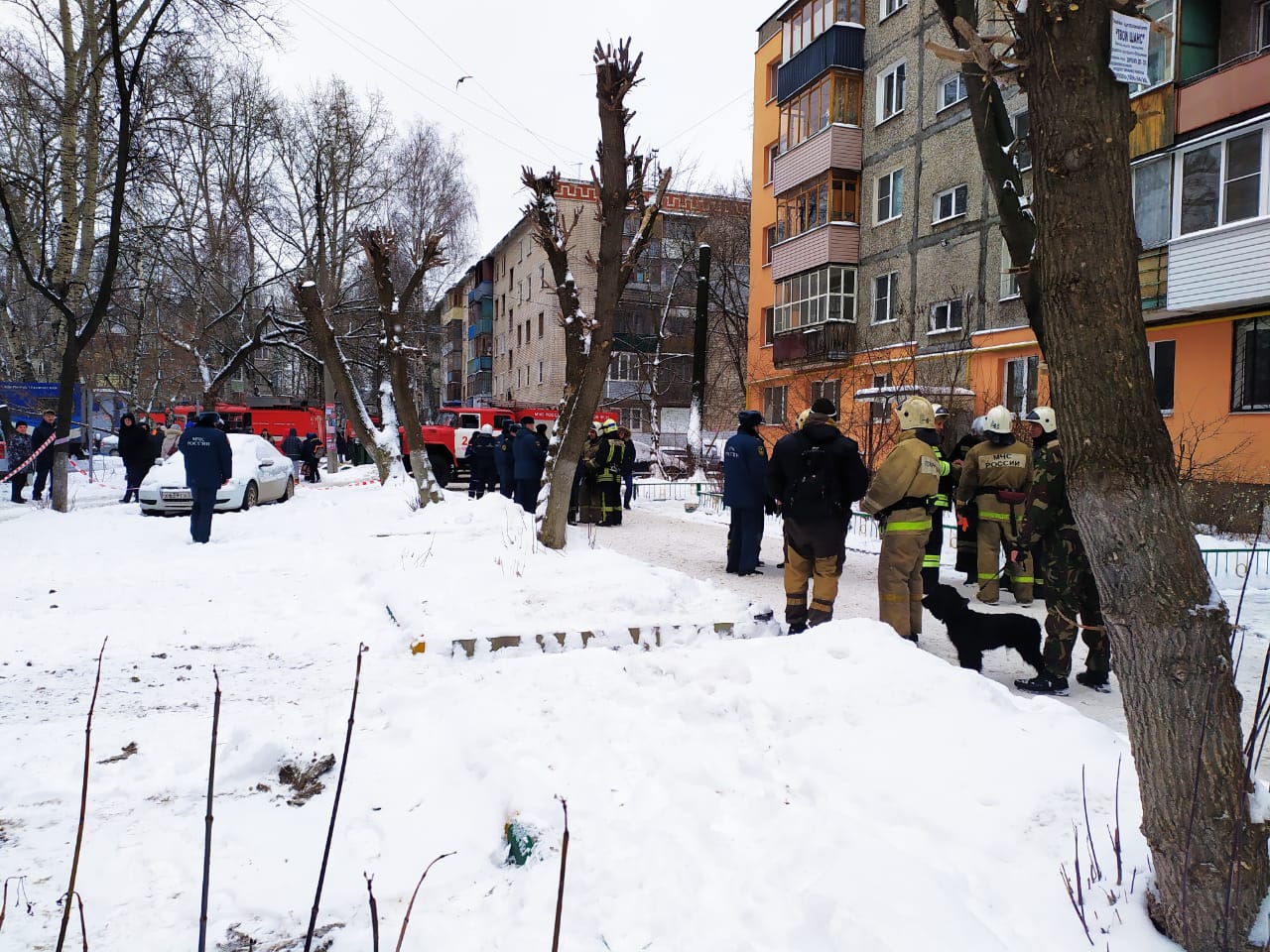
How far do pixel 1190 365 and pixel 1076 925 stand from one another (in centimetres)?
1659

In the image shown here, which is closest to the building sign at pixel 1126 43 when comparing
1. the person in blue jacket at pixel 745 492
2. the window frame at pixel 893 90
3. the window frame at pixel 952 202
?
the person in blue jacket at pixel 745 492

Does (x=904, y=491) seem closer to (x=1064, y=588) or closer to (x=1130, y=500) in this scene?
(x=1064, y=588)

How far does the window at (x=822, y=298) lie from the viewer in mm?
25438

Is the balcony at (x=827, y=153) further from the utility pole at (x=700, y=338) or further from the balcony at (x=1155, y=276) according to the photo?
the balcony at (x=1155, y=276)

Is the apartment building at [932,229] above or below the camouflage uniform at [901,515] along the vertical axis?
above

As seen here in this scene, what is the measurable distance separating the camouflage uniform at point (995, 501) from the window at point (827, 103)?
20358mm

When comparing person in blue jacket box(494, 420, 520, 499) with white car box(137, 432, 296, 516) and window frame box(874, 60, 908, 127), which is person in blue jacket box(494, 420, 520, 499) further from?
window frame box(874, 60, 908, 127)

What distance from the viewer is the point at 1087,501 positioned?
7.97ft

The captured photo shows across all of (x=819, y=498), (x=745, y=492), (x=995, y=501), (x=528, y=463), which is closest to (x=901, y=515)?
(x=819, y=498)

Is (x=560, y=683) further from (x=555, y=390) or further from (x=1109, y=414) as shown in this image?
(x=555, y=390)

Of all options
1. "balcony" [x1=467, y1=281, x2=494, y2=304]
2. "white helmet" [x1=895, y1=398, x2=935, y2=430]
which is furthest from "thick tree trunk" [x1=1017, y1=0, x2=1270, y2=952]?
"balcony" [x1=467, y1=281, x2=494, y2=304]

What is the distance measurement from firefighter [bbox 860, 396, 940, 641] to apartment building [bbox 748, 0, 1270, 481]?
878 cm

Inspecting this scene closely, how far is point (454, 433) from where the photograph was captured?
922 inches

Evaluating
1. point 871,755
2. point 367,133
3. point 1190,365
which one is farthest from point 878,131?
point 871,755
